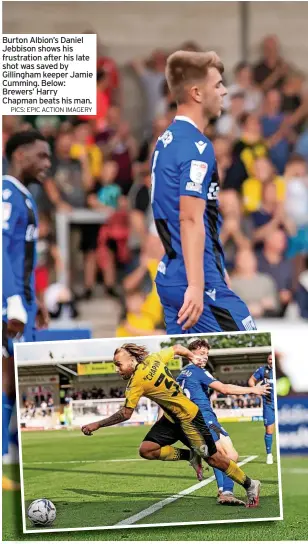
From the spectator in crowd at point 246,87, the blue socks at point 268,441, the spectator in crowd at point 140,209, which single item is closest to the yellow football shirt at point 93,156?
the spectator in crowd at point 140,209

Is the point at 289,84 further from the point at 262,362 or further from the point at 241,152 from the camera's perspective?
the point at 262,362

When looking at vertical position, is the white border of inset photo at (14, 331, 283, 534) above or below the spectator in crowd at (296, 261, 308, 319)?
below

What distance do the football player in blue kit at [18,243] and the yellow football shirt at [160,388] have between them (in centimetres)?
79

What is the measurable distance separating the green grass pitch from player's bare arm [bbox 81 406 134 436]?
34 millimetres

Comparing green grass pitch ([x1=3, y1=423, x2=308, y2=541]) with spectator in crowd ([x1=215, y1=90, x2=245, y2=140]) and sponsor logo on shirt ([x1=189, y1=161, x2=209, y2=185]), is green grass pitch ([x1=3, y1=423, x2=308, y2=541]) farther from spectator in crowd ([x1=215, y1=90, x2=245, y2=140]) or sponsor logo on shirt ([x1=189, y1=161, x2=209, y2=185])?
spectator in crowd ([x1=215, y1=90, x2=245, y2=140])

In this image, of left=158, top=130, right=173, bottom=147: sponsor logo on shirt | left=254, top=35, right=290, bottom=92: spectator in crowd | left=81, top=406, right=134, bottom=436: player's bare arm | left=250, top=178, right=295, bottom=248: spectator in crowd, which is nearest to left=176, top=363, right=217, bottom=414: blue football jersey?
left=81, top=406, right=134, bottom=436: player's bare arm

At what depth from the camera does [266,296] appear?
8.44 m

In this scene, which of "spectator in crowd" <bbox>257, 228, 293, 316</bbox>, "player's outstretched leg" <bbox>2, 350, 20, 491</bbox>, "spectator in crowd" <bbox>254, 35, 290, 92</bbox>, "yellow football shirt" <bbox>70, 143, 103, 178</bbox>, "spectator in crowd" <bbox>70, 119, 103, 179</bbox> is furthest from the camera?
"spectator in crowd" <bbox>254, 35, 290, 92</bbox>

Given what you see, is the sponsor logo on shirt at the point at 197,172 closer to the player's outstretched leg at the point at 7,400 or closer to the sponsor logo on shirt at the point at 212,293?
the sponsor logo on shirt at the point at 212,293

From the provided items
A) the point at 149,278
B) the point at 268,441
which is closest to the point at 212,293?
the point at 268,441

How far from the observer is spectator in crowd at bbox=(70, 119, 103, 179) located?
7996mm

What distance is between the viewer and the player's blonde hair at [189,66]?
505 centimetres

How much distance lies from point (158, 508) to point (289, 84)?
5665mm

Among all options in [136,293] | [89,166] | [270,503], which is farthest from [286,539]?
[89,166]
